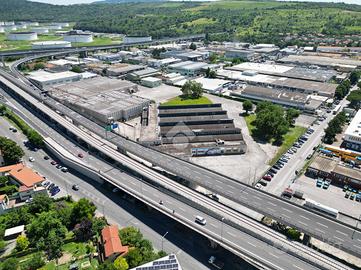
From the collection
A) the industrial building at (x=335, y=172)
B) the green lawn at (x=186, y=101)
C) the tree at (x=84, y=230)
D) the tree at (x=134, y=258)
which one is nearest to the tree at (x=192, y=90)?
the green lawn at (x=186, y=101)

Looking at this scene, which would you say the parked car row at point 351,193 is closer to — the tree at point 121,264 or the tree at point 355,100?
the tree at point 121,264

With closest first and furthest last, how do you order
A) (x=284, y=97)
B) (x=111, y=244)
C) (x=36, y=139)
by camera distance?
(x=111, y=244) < (x=36, y=139) < (x=284, y=97)

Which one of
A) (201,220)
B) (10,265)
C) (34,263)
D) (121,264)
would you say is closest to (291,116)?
(201,220)

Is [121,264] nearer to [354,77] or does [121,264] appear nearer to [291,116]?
[291,116]

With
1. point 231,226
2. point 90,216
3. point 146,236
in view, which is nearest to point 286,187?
point 231,226

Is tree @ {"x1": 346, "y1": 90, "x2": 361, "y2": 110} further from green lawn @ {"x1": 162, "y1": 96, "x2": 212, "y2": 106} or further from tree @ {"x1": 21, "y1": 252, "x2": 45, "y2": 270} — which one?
tree @ {"x1": 21, "y1": 252, "x2": 45, "y2": 270}
